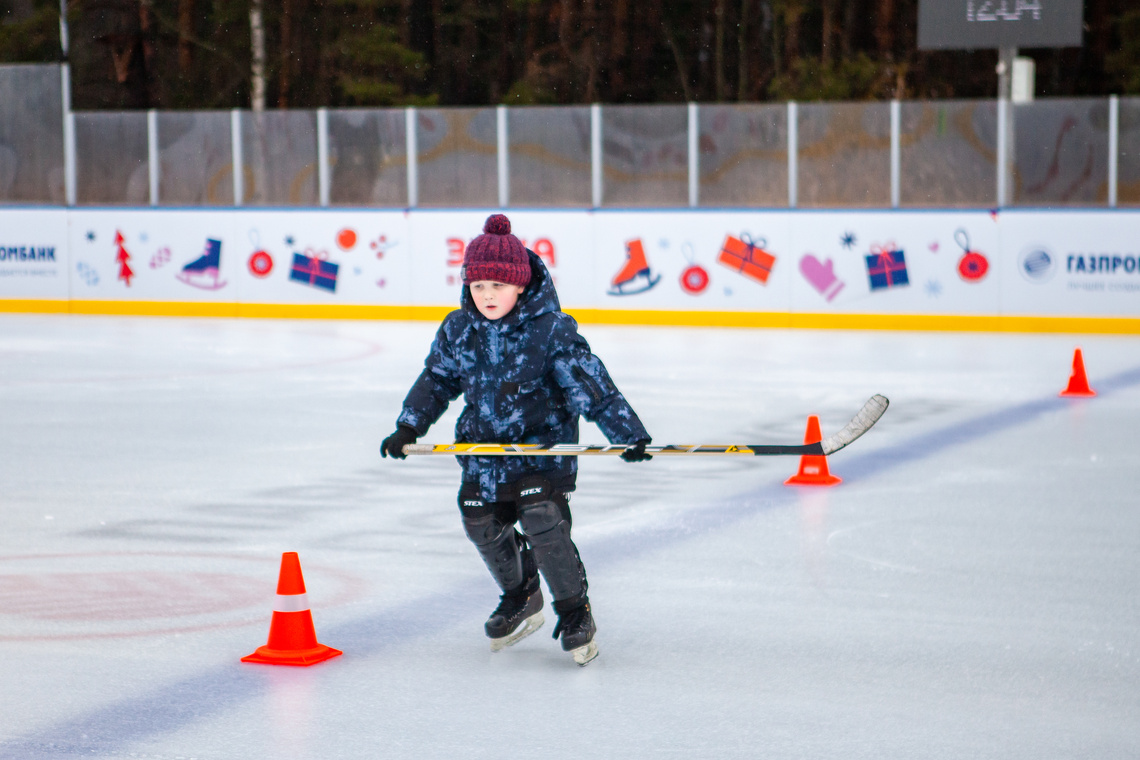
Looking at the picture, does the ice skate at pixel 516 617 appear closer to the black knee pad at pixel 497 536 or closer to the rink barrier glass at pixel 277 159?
the black knee pad at pixel 497 536

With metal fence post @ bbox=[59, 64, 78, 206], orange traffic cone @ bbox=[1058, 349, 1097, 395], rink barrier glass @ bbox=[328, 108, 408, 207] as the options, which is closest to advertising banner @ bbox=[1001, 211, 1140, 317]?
orange traffic cone @ bbox=[1058, 349, 1097, 395]

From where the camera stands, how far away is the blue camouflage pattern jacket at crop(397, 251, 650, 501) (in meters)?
4.37

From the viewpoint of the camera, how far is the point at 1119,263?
1546 centimetres

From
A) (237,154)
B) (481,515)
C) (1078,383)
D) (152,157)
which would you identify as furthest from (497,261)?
(152,157)

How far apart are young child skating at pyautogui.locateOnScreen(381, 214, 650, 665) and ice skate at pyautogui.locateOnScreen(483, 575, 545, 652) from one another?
17 cm

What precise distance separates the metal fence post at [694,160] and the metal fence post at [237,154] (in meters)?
5.14

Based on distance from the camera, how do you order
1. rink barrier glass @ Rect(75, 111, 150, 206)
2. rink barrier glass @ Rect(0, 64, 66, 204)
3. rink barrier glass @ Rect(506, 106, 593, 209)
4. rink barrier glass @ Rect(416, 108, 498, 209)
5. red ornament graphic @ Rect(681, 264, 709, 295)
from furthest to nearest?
1. rink barrier glass @ Rect(0, 64, 66, 204)
2. rink barrier glass @ Rect(75, 111, 150, 206)
3. rink barrier glass @ Rect(416, 108, 498, 209)
4. rink barrier glass @ Rect(506, 106, 593, 209)
5. red ornament graphic @ Rect(681, 264, 709, 295)

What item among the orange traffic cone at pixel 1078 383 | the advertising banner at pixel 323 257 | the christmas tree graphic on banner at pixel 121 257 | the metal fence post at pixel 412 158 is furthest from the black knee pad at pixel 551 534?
the christmas tree graphic on banner at pixel 121 257

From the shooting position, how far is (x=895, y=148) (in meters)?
16.6

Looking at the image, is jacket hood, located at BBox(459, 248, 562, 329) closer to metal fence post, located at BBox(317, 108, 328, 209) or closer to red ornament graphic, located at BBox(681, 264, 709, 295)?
red ornament graphic, located at BBox(681, 264, 709, 295)

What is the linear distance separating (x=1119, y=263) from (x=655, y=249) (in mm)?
4559

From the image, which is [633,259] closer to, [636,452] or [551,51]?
[636,452]

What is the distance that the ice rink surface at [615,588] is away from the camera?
3879 millimetres

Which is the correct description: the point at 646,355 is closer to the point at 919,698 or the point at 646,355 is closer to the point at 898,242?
the point at 898,242
